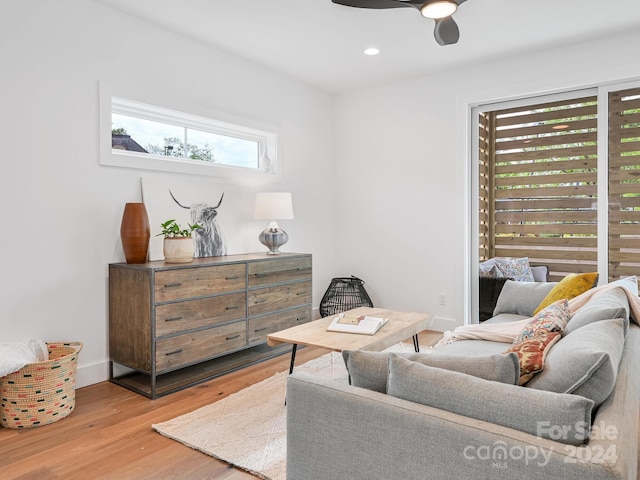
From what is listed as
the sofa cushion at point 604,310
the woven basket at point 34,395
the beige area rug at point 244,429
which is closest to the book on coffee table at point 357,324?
the beige area rug at point 244,429

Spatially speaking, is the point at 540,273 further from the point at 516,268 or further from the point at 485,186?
the point at 485,186

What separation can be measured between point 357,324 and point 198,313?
111 centimetres

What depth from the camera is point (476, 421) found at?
1151 mm

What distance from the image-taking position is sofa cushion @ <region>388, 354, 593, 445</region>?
106 centimetres

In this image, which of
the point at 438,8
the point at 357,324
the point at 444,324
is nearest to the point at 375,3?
the point at 438,8

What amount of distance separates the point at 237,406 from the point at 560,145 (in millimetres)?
3467

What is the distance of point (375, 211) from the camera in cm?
498

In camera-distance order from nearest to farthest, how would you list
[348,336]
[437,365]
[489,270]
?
[437,365], [348,336], [489,270]

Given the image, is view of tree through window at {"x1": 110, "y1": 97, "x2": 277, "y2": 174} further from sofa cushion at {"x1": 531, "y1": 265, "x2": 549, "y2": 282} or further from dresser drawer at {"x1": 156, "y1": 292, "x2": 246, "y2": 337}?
sofa cushion at {"x1": 531, "y1": 265, "x2": 549, "y2": 282}

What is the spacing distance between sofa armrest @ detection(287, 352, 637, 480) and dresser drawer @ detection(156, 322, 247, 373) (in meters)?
1.69

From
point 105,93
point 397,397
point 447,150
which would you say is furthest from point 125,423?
point 447,150

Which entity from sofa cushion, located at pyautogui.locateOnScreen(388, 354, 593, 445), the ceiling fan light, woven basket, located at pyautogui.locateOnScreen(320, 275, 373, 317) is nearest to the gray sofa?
sofa cushion, located at pyautogui.locateOnScreen(388, 354, 593, 445)

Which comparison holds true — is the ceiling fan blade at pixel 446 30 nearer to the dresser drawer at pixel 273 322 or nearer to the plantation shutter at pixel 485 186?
the plantation shutter at pixel 485 186

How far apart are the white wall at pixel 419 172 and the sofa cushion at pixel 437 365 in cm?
317
